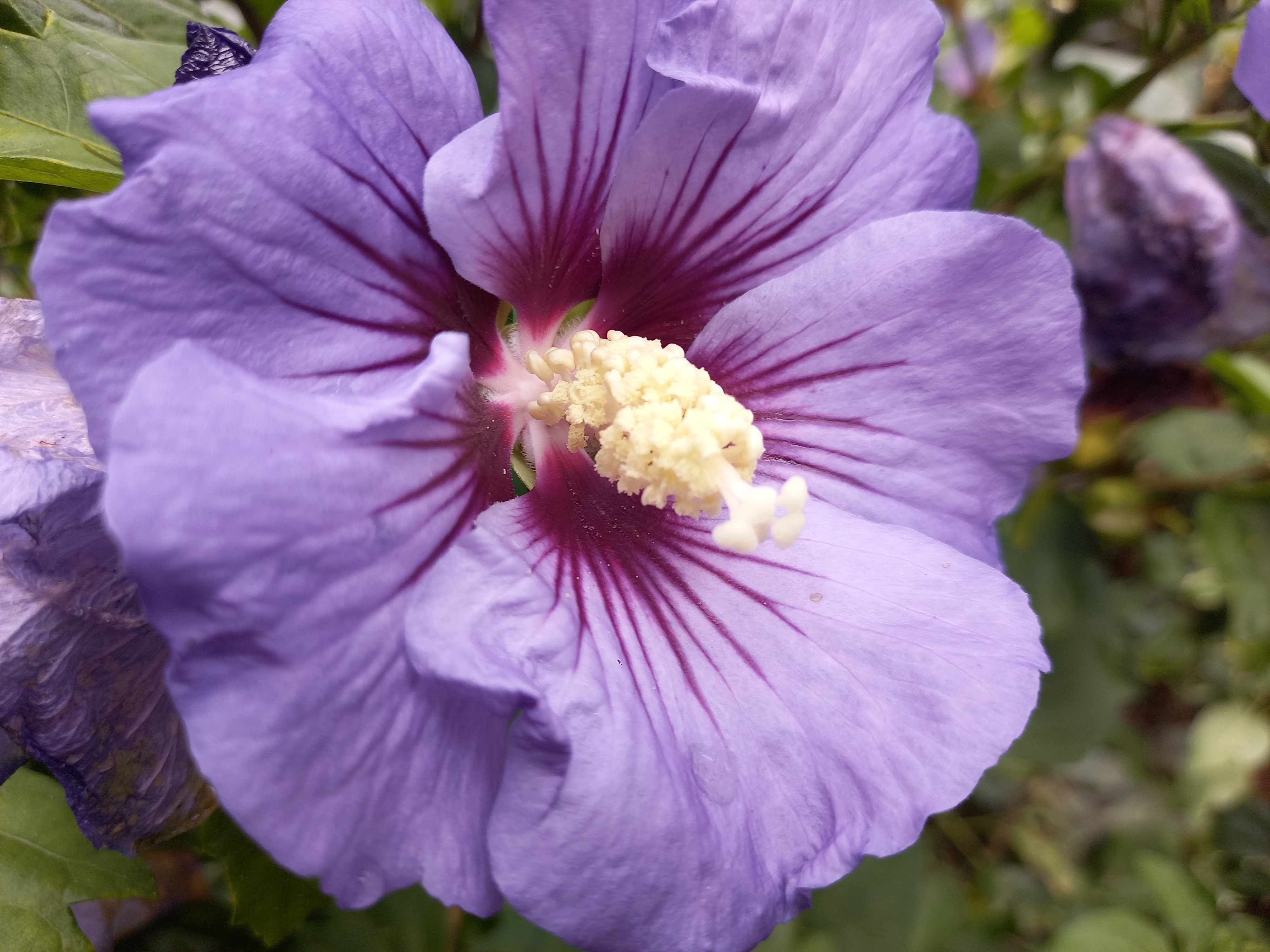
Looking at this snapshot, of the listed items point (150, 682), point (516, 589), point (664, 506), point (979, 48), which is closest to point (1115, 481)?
point (979, 48)

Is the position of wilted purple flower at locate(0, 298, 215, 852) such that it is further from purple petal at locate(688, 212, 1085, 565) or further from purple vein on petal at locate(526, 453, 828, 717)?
purple petal at locate(688, 212, 1085, 565)

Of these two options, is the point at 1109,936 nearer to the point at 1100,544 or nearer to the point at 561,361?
the point at 1100,544

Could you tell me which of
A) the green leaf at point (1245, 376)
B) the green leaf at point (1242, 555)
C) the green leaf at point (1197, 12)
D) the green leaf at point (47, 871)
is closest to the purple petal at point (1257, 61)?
the green leaf at point (1197, 12)

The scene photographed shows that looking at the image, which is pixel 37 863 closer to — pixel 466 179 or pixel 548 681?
pixel 548 681

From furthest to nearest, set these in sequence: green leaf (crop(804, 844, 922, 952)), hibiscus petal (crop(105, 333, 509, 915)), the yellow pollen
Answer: green leaf (crop(804, 844, 922, 952)) → the yellow pollen → hibiscus petal (crop(105, 333, 509, 915))

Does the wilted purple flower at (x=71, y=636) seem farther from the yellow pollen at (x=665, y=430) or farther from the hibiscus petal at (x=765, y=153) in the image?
the hibiscus petal at (x=765, y=153)

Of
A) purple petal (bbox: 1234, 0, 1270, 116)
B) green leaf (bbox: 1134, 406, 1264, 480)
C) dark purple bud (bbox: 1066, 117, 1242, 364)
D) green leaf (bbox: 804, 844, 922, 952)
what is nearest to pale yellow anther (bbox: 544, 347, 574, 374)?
purple petal (bbox: 1234, 0, 1270, 116)

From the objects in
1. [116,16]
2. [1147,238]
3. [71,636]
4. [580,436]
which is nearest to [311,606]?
[71,636]
